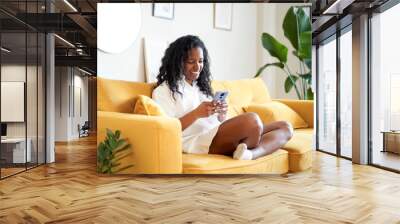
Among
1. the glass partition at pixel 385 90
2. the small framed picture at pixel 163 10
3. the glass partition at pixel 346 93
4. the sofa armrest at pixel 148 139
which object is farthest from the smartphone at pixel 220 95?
the glass partition at pixel 346 93

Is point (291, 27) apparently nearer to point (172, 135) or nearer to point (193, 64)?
point (193, 64)

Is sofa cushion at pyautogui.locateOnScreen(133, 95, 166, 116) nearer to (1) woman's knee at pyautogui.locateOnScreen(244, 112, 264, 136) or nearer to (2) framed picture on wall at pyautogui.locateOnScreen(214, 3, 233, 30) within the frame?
(1) woman's knee at pyautogui.locateOnScreen(244, 112, 264, 136)

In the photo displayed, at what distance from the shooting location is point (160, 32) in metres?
3.78

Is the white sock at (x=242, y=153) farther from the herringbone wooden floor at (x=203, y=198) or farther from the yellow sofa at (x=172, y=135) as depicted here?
the herringbone wooden floor at (x=203, y=198)

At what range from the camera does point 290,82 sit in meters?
3.82

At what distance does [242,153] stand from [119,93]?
1.26 m

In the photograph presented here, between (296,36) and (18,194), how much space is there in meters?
2.78

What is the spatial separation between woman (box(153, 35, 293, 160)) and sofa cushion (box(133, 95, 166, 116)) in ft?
0.22

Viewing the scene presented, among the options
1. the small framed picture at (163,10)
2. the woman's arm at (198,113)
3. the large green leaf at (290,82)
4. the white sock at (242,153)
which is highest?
the small framed picture at (163,10)

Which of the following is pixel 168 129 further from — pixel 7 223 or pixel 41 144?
pixel 41 144

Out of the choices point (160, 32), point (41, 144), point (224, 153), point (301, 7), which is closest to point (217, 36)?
point (160, 32)

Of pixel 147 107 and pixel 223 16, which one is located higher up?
pixel 223 16

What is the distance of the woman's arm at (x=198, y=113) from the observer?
3688 mm

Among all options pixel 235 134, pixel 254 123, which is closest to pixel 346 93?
pixel 254 123
